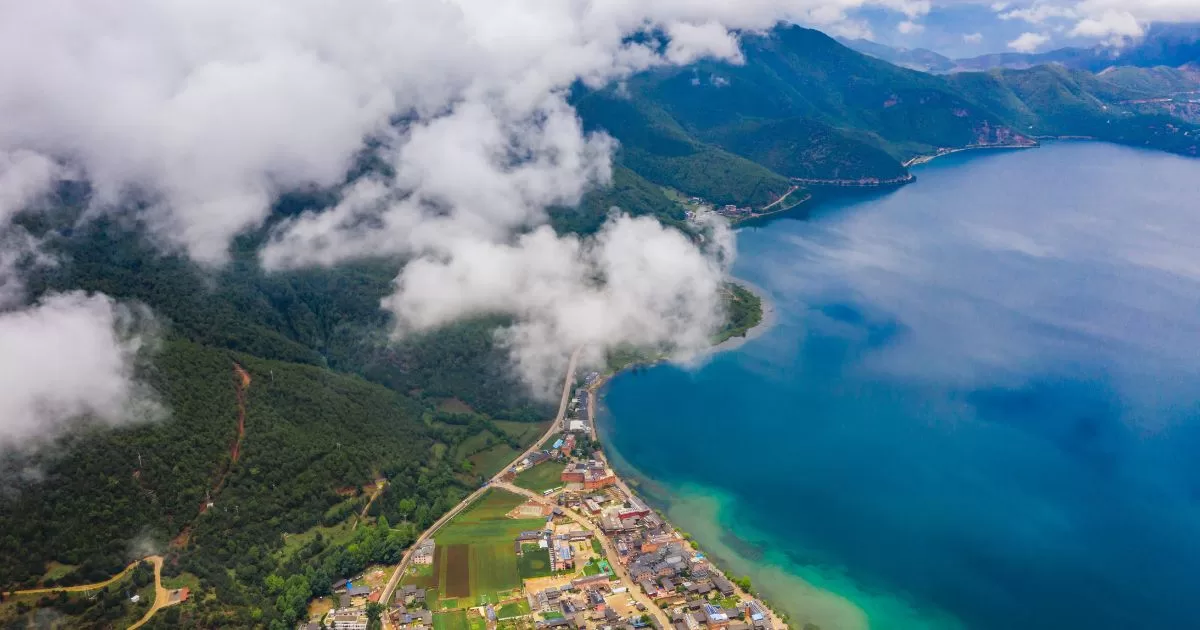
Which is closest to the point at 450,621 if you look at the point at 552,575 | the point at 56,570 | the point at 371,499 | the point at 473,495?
the point at 552,575

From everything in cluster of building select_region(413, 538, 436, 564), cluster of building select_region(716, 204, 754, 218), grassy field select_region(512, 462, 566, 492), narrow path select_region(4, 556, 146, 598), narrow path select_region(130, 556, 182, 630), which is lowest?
cluster of building select_region(413, 538, 436, 564)

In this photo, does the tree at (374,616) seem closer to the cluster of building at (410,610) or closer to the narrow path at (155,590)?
the cluster of building at (410,610)

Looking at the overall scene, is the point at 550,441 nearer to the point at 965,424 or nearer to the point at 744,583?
the point at 744,583

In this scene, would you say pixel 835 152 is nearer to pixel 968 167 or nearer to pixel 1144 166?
pixel 968 167

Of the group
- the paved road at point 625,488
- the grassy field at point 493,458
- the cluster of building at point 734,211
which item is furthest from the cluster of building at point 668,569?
the cluster of building at point 734,211

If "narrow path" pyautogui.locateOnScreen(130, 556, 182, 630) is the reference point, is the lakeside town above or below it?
below

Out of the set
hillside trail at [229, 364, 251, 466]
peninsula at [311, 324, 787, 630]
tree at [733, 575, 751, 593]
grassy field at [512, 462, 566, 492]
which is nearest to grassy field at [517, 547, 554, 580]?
peninsula at [311, 324, 787, 630]

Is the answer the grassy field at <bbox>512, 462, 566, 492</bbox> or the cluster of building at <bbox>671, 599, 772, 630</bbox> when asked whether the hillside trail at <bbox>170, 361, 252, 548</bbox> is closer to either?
the grassy field at <bbox>512, 462, 566, 492</bbox>
